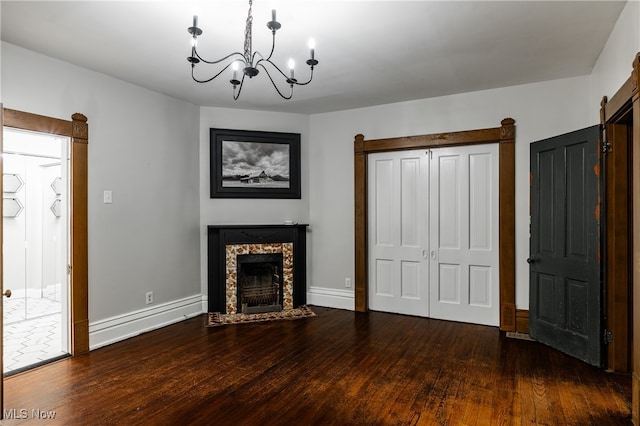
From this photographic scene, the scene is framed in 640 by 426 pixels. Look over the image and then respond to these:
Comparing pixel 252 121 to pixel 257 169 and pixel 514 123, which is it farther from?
pixel 514 123

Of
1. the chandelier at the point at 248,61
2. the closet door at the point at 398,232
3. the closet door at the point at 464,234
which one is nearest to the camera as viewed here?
the chandelier at the point at 248,61

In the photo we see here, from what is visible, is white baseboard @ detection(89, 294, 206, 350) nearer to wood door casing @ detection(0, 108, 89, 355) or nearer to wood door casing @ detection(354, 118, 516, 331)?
wood door casing @ detection(0, 108, 89, 355)

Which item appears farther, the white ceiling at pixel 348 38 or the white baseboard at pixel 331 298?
the white baseboard at pixel 331 298

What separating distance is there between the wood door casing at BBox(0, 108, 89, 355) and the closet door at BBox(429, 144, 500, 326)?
12.3 ft

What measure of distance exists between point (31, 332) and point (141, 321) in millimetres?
1269

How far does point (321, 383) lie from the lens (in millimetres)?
2988

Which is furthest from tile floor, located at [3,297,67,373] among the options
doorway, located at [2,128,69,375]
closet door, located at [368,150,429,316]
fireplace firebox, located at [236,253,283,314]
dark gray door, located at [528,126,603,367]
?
dark gray door, located at [528,126,603,367]

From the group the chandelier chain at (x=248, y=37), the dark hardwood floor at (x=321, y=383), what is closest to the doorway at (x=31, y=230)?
the dark hardwood floor at (x=321, y=383)

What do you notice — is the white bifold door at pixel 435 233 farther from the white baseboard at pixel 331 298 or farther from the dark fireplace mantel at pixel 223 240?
the dark fireplace mantel at pixel 223 240

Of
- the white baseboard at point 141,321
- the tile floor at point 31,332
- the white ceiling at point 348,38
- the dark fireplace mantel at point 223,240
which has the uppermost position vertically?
the white ceiling at point 348,38

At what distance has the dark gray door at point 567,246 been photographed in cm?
328

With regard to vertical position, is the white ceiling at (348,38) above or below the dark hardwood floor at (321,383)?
above

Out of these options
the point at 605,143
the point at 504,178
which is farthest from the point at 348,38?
the point at 504,178

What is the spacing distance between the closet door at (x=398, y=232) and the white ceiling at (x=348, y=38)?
108cm
